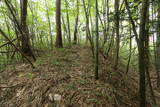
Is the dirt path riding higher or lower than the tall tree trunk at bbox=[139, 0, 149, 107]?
lower

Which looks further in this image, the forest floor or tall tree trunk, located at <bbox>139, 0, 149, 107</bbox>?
the forest floor

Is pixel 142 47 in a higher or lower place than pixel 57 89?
higher

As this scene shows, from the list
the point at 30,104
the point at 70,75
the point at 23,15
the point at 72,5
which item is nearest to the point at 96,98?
the point at 70,75

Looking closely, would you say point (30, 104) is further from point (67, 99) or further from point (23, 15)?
point (23, 15)

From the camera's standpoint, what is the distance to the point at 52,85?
2756mm

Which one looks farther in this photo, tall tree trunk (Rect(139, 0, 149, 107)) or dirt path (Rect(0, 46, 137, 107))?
dirt path (Rect(0, 46, 137, 107))

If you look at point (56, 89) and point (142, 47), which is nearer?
point (142, 47)

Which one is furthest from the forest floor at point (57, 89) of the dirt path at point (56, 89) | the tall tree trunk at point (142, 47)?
the tall tree trunk at point (142, 47)

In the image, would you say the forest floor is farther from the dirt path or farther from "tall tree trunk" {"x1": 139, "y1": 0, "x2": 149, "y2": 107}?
"tall tree trunk" {"x1": 139, "y1": 0, "x2": 149, "y2": 107}

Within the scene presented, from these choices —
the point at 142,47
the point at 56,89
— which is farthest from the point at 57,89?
the point at 142,47

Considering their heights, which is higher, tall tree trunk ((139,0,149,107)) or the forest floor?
tall tree trunk ((139,0,149,107))

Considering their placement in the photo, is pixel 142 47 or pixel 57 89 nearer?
pixel 142 47

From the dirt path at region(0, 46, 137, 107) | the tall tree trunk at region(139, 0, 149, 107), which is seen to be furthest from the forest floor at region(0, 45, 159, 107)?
the tall tree trunk at region(139, 0, 149, 107)

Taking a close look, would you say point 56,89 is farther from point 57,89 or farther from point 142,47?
point 142,47
